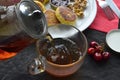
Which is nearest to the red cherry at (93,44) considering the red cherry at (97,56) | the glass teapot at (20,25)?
the red cherry at (97,56)

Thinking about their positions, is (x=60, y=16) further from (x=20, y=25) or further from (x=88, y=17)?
(x=20, y=25)

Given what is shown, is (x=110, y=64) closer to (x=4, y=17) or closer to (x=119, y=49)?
(x=119, y=49)

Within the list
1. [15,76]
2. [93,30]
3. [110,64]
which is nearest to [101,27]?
[93,30]

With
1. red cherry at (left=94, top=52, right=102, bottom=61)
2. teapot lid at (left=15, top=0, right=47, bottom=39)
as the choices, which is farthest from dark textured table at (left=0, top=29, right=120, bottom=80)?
teapot lid at (left=15, top=0, right=47, bottom=39)

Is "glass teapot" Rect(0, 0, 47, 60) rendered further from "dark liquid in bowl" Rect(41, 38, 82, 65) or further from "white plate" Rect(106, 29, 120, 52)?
"white plate" Rect(106, 29, 120, 52)

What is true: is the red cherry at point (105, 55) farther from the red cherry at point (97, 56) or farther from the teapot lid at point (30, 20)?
the teapot lid at point (30, 20)

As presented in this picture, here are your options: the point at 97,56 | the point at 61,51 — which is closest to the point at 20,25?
the point at 61,51
